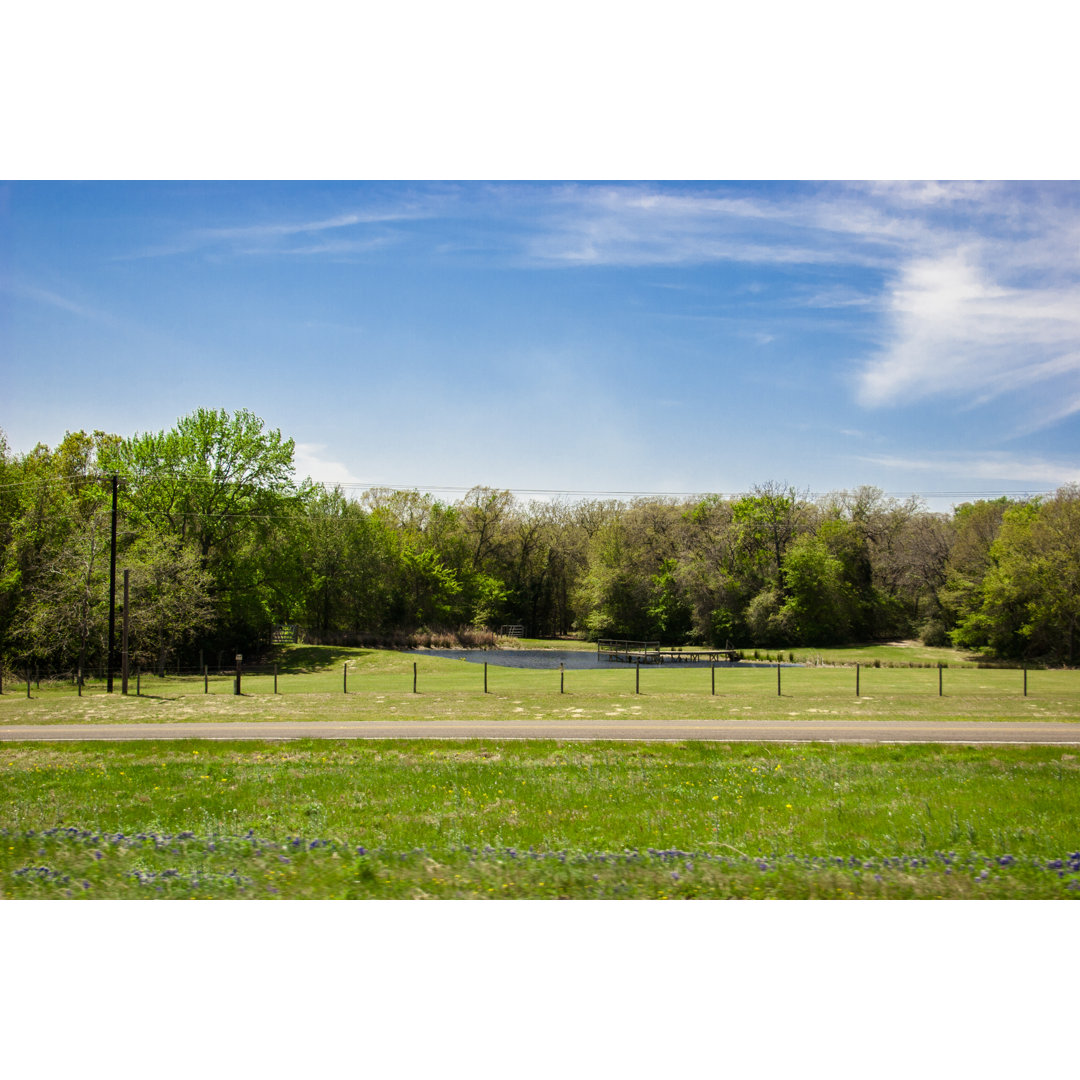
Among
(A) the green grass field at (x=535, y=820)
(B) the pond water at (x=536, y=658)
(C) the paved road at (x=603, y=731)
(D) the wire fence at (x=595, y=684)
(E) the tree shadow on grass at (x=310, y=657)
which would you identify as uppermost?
(A) the green grass field at (x=535, y=820)

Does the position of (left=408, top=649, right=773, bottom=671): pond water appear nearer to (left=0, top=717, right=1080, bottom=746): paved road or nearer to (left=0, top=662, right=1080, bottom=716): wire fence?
(left=0, top=662, right=1080, bottom=716): wire fence

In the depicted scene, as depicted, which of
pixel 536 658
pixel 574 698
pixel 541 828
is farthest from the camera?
pixel 536 658

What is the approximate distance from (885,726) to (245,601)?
138ft

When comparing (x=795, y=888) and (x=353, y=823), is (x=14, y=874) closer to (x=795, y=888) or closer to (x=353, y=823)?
(x=353, y=823)

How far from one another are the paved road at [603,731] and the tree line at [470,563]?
21523mm

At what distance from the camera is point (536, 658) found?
5900 centimetres

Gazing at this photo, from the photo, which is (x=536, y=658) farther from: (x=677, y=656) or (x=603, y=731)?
(x=603, y=731)

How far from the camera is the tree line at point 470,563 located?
41.0 metres

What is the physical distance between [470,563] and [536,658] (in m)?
26.0

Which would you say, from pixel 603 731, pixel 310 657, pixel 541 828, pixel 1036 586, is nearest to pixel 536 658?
pixel 310 657

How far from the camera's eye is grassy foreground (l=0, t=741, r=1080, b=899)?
7020mm

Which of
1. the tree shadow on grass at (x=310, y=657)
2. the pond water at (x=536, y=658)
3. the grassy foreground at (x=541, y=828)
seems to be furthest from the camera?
the pond water at (x=536, y=658)

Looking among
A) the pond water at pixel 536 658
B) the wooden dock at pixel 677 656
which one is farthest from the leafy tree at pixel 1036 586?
the wooden dock at pixel 677 656

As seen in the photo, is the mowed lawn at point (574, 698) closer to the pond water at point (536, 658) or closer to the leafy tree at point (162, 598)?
A: the leafy tree at point (162, 598)
